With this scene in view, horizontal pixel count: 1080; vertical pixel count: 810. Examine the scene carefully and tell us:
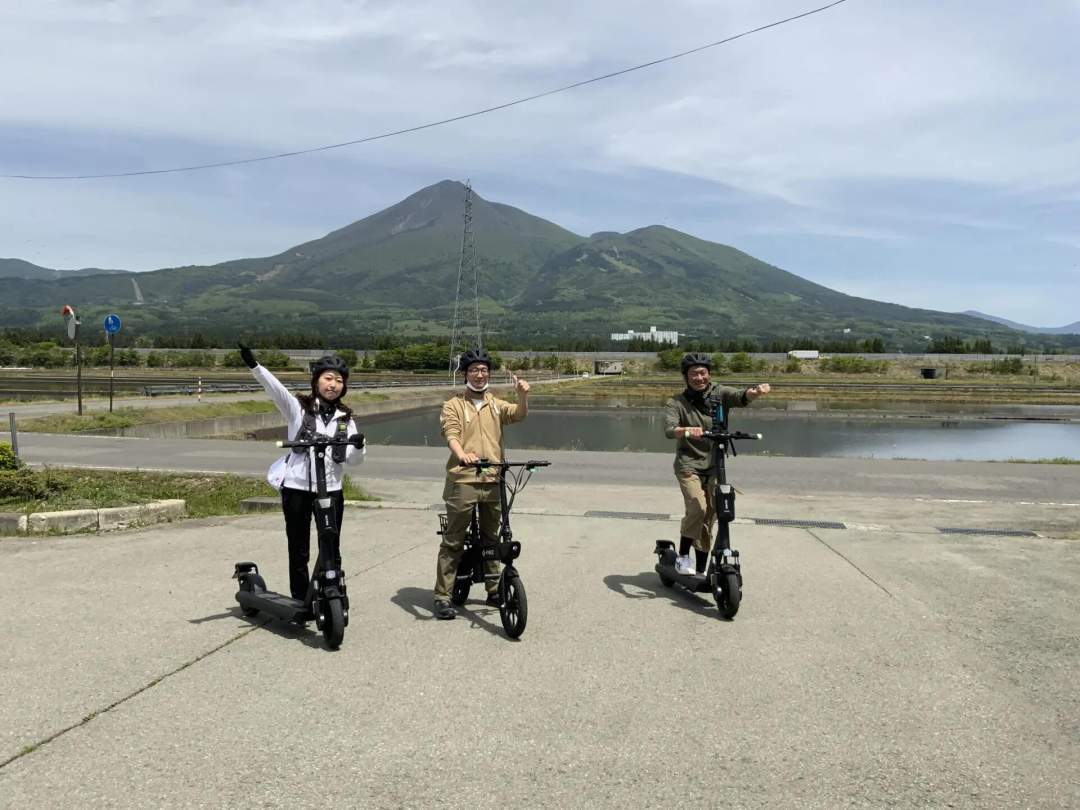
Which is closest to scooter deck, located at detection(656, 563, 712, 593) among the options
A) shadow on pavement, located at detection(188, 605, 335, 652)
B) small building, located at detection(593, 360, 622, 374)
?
shadow on pavement, located at detection(188, 605, 335, 652)

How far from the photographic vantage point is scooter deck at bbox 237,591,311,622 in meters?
5.54

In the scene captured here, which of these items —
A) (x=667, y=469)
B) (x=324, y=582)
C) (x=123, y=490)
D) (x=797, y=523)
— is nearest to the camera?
(x=324, y=582)

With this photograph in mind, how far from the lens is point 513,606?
5633mm

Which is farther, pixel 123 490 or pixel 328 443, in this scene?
pixel 123 490

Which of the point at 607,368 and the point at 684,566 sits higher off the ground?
the point at 684,566

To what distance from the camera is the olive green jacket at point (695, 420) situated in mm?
6641

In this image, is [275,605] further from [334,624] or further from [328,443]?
[328,443]

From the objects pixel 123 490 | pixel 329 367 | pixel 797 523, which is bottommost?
pixel 797 523

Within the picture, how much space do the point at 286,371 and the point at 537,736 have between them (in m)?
81.6

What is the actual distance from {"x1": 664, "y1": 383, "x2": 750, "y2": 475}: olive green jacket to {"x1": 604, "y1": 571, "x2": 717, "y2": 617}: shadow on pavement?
3.30 feet

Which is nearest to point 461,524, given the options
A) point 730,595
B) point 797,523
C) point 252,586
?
point 252,586

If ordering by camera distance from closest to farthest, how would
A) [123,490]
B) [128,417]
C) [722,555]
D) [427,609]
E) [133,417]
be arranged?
[722,555], [427,609], [123,490], [128,417], [133,417]

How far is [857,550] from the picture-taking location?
885cm

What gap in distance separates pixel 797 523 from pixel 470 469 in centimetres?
599
